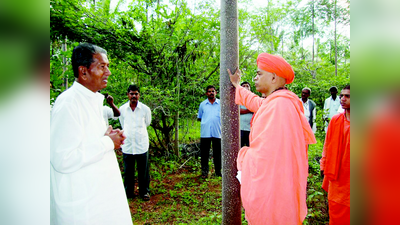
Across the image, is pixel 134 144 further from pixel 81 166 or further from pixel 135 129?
pixel 81 166

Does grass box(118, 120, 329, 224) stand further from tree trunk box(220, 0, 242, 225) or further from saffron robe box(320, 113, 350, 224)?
tree trunk box(220, 0, 242, 225)

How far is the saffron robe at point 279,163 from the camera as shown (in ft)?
6.89

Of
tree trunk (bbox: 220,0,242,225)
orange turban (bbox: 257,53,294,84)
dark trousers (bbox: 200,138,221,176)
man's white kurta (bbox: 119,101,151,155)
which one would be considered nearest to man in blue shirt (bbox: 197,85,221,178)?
dark trousers (bbox: 200,138,221,176)

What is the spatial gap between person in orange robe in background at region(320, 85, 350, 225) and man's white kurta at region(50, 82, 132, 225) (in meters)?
2.41

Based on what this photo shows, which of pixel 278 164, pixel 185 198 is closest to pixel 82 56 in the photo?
pixel 278 164

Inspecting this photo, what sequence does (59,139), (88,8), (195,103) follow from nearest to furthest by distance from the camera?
(59,139) → (88,8) → (195,103)

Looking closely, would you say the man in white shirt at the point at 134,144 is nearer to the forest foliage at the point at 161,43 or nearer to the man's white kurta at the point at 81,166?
the forest foliage at the point at 161,43

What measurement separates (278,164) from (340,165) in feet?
3.69

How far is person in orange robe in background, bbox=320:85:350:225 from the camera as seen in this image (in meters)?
2.66
